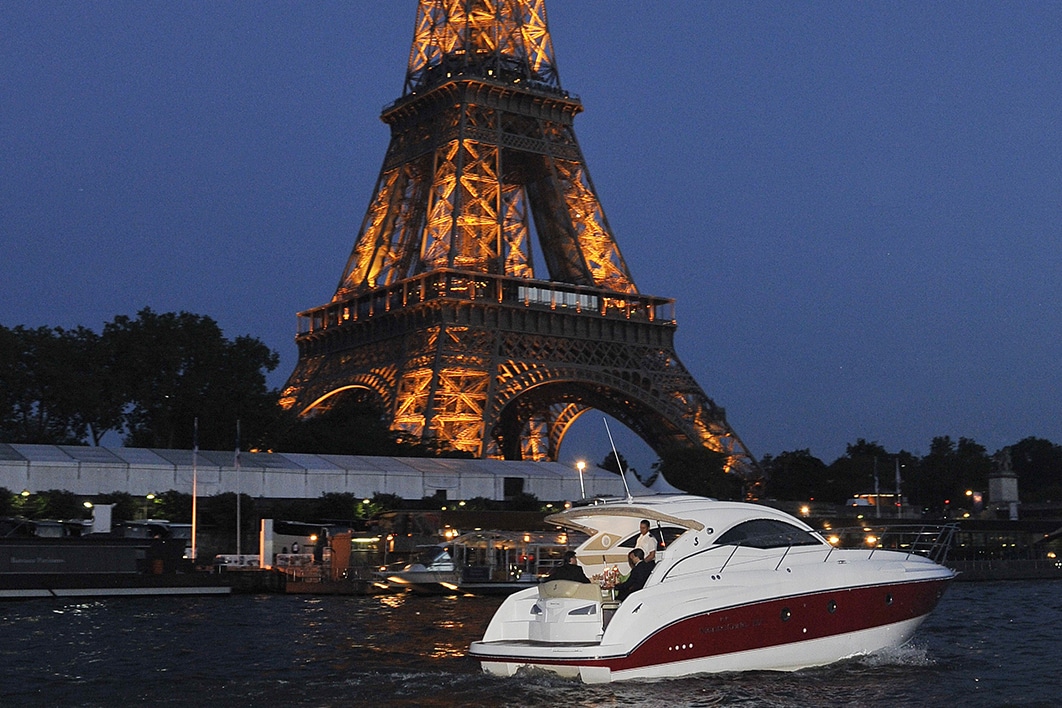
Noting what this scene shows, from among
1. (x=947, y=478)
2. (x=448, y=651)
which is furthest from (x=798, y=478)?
(x=448, y=651)

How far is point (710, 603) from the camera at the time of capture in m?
19.3

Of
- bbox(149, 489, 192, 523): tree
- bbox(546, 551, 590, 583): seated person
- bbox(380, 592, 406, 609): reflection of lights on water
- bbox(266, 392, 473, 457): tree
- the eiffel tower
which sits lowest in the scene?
bbox(380, 592, 406, 609): reflection of lights on water

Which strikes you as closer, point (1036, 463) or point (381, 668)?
point (381, 668)

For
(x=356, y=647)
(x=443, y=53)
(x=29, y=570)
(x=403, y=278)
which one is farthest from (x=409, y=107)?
(x=356, y=647)

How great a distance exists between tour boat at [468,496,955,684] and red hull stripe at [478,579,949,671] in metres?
0.02

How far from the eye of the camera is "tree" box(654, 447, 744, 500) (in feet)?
244

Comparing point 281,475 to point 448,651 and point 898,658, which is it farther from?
point 898,658

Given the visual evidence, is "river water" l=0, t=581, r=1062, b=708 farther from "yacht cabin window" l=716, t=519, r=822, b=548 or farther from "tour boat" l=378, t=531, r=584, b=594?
"tour boat" l=378, t=531, r=584, b=594

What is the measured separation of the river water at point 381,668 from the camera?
18.7 meters

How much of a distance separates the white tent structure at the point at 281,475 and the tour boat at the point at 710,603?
107 ft

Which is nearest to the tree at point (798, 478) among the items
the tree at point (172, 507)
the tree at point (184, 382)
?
the tree at point (184, 382)

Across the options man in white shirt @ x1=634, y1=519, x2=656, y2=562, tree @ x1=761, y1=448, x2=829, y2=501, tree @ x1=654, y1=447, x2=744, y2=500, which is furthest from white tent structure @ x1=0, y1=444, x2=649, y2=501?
tree @ x1=761, y1=448, x2=829, y2=501

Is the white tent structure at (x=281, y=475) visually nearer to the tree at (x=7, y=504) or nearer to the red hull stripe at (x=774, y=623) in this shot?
the tree at (x=7, y=504)

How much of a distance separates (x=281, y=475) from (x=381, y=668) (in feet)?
125
